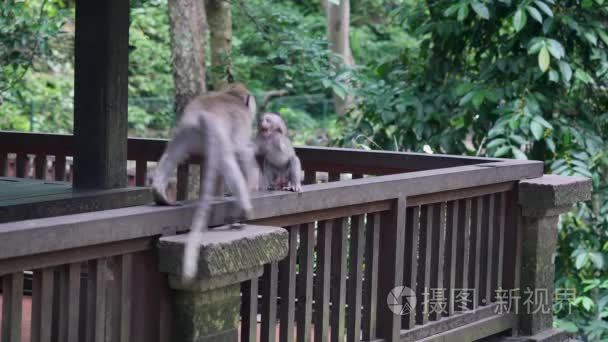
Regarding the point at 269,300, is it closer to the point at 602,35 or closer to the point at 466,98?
the point at 466,98

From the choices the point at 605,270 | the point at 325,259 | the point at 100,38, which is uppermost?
the point at 100,38

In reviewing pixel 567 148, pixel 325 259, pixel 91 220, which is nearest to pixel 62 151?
pixel 325 259

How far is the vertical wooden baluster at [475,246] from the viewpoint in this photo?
5.74 metres

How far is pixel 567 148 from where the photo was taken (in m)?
7.99

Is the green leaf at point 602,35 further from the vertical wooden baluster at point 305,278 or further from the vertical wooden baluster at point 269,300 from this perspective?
the vertical wooden baluster at point 269,300

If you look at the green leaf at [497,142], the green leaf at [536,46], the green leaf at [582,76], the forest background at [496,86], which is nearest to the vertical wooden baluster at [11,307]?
the forest background at [496,86]

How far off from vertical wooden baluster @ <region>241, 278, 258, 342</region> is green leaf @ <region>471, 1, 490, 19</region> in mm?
4085

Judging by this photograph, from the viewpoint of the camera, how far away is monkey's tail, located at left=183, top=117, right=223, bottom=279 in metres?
3.57

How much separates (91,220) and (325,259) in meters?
1.50

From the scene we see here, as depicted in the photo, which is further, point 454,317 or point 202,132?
point 454,317

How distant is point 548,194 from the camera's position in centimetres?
589

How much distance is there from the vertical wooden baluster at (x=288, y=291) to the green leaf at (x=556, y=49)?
369 cm

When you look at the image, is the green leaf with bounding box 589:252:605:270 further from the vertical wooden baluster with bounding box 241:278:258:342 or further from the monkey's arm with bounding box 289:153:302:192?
the vertical wooden baluster with bounding box 241:278:258:342

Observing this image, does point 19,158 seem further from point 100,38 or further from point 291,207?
point 291,207
